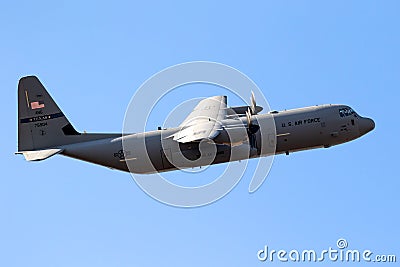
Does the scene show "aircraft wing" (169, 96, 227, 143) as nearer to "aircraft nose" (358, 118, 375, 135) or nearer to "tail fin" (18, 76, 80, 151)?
"tail fin" (18, 76, 80, 151)

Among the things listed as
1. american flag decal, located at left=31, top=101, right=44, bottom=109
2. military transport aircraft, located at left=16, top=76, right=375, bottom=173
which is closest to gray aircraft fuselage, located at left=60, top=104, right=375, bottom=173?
military transport aircraft, located at left=16, top=76, right=375, bottom=173

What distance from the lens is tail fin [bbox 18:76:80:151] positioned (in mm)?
39406

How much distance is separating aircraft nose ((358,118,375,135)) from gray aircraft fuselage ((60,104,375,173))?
14cm

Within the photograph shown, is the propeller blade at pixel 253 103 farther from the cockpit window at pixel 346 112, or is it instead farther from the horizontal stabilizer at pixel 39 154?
the horizontal stabilizer at pixel 39 154

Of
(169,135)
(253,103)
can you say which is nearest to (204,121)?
(169,135)

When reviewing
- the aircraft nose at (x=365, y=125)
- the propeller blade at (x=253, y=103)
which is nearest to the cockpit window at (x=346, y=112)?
the aircraft nose at (x=365, y=125)

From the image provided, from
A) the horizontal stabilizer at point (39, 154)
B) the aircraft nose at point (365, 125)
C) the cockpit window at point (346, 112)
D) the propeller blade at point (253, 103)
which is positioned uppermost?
the propeller blade at point (253, 103)

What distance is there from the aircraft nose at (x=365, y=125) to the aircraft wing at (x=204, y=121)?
844 centimetres

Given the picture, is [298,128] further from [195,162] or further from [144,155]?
[144,155]

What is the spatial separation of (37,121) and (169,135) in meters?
8.23

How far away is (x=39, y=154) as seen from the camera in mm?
37750

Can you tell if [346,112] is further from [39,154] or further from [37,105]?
[37,105]

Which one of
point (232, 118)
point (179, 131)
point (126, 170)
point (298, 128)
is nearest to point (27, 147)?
point (126, 170)

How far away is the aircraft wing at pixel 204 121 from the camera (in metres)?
35.4
